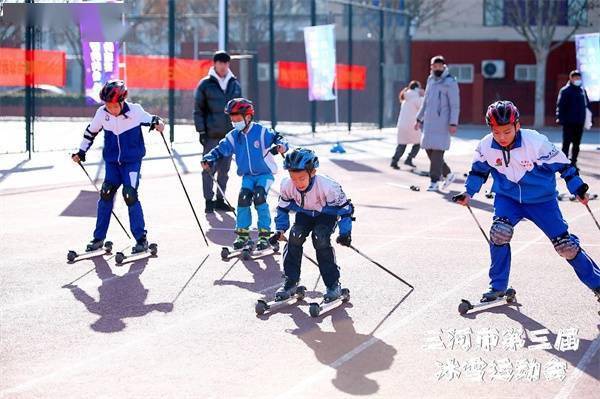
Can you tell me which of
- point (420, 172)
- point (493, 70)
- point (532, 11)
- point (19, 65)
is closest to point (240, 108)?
point (420, 172)

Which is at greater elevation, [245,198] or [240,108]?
[240,108]

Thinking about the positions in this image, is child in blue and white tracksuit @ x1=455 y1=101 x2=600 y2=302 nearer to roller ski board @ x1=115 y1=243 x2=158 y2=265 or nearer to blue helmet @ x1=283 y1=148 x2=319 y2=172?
blue helmet @ x1=283 y1=148 x2=319 y2=172

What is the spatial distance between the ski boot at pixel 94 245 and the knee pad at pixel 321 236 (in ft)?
10.8

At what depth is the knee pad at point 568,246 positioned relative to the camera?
28.5 ft

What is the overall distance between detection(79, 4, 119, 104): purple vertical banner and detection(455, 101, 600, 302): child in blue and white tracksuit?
15.6 metres

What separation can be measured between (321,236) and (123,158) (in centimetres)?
325

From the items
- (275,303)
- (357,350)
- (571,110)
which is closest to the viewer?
(357,350)

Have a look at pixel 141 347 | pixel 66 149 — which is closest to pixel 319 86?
pixel 66 149

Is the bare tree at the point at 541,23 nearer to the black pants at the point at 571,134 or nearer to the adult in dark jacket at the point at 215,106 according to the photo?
the black pants at the point at 571,134

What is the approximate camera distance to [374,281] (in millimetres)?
10273

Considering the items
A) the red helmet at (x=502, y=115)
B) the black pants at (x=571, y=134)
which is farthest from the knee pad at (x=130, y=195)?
the black pants at (x=571, y=134)

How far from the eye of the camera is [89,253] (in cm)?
1155

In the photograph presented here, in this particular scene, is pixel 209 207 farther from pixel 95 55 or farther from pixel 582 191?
pixel 95 55

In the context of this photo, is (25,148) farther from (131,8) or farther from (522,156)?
(522,156)
